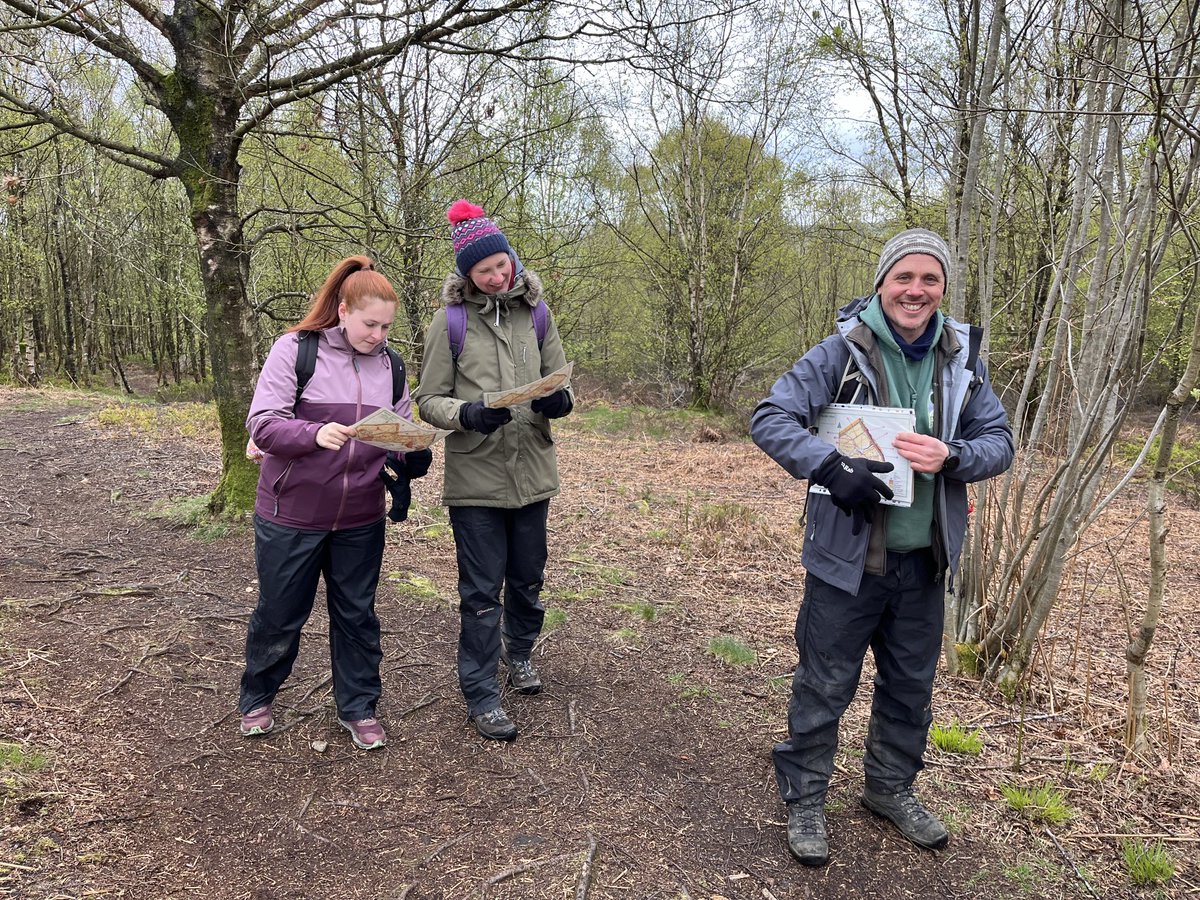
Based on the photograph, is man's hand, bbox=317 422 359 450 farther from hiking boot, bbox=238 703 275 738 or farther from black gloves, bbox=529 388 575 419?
hiking boot, bbox=238 703 275 738

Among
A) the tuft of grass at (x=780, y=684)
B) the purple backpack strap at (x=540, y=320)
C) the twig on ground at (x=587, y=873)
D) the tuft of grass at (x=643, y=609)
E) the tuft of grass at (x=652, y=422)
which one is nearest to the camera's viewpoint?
the twig on ground at (x=587, y=873)

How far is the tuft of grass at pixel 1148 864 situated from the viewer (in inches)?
98.3

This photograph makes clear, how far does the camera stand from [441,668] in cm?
388

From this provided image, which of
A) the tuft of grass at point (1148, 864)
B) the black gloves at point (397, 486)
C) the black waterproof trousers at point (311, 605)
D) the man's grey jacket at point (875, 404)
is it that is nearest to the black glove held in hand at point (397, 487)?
the black gloves at point (397, 486)

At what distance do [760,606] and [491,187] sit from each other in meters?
6.96

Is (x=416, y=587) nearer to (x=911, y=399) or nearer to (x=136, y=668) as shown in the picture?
(x=136, y=668)

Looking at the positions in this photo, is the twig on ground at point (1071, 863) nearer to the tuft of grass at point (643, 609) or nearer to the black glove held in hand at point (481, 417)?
the tuft of grass at point (643, 609)

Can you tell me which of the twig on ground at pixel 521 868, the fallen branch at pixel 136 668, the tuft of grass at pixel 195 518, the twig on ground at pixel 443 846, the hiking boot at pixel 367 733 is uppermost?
the tuft of grass at pixel 195 518

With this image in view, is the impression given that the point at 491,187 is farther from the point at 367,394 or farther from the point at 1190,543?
the point at 1190,543

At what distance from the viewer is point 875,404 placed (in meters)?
2.42

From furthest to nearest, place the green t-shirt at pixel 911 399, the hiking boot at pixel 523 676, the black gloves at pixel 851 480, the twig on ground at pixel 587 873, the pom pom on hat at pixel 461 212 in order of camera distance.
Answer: the hiking boot at pixel 523 676
the pom pom on hat at pixel 461 212
the green t-shirt at pixel 911 399
the twig on ground at pixel 587 873
the black gloves at pixel 851 480

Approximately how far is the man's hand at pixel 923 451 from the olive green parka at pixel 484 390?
155 centimetres

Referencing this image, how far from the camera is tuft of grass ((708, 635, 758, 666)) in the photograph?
13.5 feet

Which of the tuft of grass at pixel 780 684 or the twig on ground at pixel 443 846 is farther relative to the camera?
the tuft of grass at pixel 780 684
